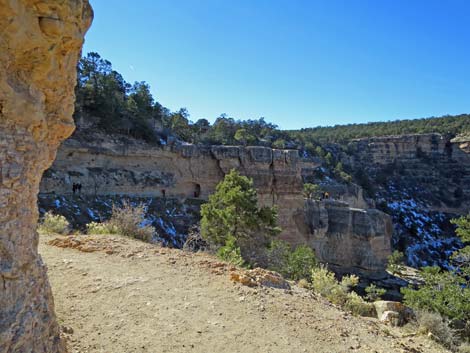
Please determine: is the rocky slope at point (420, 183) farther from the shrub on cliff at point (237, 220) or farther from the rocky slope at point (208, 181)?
the shrub on cliff at point (237, 220)

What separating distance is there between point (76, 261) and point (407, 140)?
57.0 meters

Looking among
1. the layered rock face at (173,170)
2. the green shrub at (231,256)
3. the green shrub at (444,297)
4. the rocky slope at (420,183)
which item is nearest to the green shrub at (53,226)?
the green shrub at (231,256)

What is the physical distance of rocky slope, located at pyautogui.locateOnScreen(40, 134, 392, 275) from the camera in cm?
2206

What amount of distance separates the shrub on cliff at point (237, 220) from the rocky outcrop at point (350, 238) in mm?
10856

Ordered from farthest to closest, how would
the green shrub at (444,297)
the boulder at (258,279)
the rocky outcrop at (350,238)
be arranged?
the rocky outcrop at (350,238) < the green shrub at (444,297) < the boulder at (258,279)

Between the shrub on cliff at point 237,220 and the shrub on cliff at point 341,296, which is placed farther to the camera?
the shrub on cliff at point 237,220

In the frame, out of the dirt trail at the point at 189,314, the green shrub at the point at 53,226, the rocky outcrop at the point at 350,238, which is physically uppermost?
the green shrub at the point at 53,226

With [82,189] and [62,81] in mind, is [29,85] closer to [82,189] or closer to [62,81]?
[62,81]

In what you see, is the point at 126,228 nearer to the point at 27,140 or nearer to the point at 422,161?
the point at 27,140

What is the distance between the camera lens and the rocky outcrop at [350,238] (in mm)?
23438

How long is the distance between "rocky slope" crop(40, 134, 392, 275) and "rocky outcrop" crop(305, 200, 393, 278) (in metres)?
0.06

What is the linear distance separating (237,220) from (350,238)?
14184 millimetres

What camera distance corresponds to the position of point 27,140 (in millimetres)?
2543

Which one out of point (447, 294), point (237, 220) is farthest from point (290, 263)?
point (447, 294)
